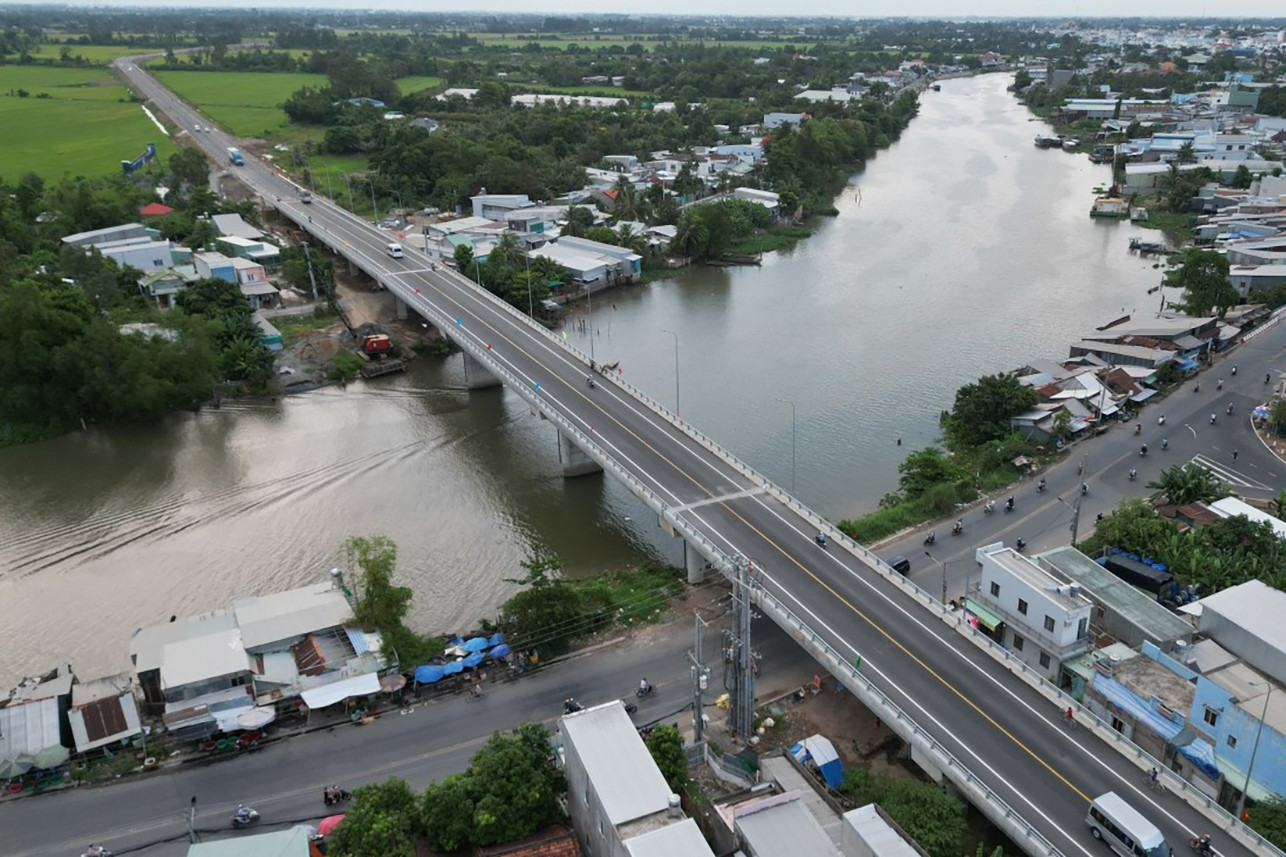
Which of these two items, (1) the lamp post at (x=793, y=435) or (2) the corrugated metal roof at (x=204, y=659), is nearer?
(2) the corrugated metal roof at (x=204, y=659)

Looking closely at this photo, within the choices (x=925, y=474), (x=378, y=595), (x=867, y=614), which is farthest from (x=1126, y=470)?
(x=378, y=595)

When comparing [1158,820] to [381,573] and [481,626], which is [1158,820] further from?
[381,573]

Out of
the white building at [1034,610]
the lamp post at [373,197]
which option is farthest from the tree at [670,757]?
the lamp post at [373,197]

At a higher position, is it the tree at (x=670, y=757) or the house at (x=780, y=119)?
the house at (x=780, y=119)

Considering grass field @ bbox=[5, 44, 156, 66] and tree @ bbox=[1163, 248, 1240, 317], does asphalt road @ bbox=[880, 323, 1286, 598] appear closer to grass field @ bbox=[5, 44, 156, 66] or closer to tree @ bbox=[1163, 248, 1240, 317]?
tree @ bbox=[1163, 248, 1240, 317]

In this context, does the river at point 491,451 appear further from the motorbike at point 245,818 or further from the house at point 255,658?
the motorbike at point 245,818

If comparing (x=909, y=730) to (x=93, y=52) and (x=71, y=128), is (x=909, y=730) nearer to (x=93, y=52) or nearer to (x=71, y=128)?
(x=71, y=128)
